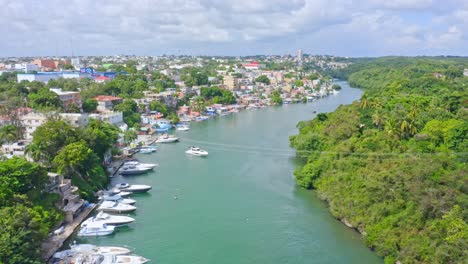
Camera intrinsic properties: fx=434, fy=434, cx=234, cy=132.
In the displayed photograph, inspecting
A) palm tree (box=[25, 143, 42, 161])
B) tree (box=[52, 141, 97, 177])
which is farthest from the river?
palm tree (box=[25, 143, 42, 161])

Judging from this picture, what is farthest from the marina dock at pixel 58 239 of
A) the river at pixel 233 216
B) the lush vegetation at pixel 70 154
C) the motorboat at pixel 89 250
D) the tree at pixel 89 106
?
the tree at pixel 89 106

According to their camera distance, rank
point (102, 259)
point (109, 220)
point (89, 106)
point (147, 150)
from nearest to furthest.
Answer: point (102, 259) < point (109, 220) < point (147, 150) < point (89, 106)

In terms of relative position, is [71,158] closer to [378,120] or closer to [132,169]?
[132,169]

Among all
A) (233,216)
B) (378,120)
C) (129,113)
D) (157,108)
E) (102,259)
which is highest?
(378,120)

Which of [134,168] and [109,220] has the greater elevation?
[134,168]

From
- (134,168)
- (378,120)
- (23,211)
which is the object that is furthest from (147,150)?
(23,211)

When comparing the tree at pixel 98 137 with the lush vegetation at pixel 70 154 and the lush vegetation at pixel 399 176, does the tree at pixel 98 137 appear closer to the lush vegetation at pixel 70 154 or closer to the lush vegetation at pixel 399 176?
the lush vegetation at pixel 70 154

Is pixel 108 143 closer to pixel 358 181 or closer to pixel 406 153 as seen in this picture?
→ pixel 358 181
